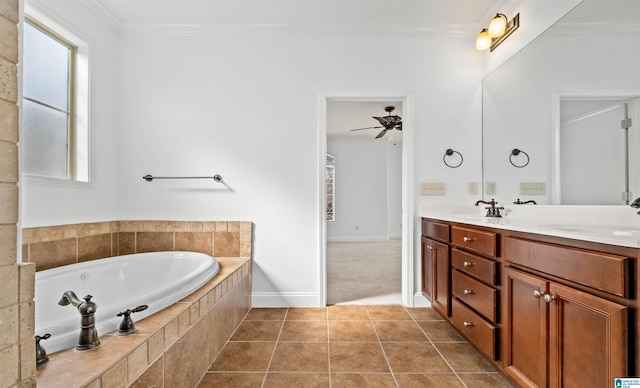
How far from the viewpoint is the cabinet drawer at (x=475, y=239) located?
151 centimetres

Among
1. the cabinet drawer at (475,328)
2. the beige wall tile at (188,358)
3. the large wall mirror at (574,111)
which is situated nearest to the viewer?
the beige wall tile at (188,358)

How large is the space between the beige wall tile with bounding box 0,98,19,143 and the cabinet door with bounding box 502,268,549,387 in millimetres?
1734

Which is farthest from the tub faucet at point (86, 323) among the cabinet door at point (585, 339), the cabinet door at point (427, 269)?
the cabinet door at point (427, 269)

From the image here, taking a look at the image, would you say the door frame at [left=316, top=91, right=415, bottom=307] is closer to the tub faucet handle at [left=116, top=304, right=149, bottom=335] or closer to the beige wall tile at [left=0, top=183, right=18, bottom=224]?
the tub faucet handle at [left=116, top=304, right=149, bottom=335]

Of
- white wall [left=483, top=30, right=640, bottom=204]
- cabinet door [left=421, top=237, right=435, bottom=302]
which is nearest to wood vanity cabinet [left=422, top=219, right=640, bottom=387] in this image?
cabinet door [left=421, top=237, right=435, bottom=302]

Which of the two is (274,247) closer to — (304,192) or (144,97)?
(304,192)

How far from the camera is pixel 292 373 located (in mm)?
1560

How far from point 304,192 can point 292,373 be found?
1.38 metres

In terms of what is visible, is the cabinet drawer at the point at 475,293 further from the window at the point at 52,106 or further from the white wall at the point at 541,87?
the window at the point at 52,106

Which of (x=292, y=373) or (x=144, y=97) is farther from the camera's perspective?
(x=144, y=97)

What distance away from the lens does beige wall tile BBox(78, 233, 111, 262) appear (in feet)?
6.96

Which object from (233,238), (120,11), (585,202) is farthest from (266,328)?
(120,11)

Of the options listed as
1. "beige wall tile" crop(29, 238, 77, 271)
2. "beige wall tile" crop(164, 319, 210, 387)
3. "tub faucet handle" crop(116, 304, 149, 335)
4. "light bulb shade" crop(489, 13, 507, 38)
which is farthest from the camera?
"light bulb shade" crop(489, 13, 507, 38)

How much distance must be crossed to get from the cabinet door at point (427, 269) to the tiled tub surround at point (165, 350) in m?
1.52
